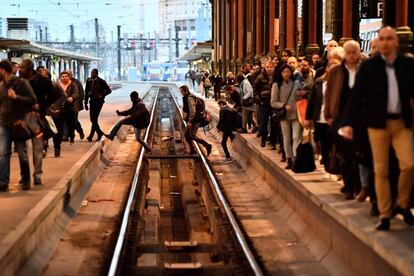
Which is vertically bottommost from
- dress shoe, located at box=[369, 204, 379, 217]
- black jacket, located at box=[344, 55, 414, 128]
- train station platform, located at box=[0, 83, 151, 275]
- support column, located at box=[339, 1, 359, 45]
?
train station platform, located at box=[0, 83, 151, 275]

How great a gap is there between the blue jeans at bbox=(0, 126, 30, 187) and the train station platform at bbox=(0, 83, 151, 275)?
0.20m

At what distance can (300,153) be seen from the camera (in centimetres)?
1259

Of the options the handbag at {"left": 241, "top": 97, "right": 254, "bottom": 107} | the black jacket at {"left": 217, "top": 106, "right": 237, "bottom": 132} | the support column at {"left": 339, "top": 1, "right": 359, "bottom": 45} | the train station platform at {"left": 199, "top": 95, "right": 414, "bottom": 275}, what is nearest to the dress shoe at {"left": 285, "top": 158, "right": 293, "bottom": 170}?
the train station platform at {"left": 199, "top": 95, "right": 414, "bottom": 275}

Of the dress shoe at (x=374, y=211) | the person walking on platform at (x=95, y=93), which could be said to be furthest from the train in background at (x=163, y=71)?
the dress shoe at (x=374, y=211)

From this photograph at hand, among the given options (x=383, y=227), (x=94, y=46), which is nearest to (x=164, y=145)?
(x=383, y=227)

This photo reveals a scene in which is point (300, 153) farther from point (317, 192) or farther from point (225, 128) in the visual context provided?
point (225, 128)

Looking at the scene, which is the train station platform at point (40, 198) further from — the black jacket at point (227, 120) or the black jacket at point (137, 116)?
the black jacket at point (227, 120)

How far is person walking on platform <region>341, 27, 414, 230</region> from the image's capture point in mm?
8148

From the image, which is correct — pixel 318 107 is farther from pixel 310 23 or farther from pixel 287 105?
pixel 310 23

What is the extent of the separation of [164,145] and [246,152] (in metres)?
9.52

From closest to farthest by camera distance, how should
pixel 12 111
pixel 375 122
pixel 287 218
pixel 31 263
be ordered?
pixel 375 122, pixel 31 263, pixel 12 111, pixel 287 218

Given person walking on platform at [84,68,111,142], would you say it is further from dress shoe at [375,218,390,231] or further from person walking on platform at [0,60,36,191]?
dress shoe at [375,218,390,231]

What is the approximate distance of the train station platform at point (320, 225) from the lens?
320 inches

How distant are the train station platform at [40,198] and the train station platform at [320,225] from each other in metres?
2.59
